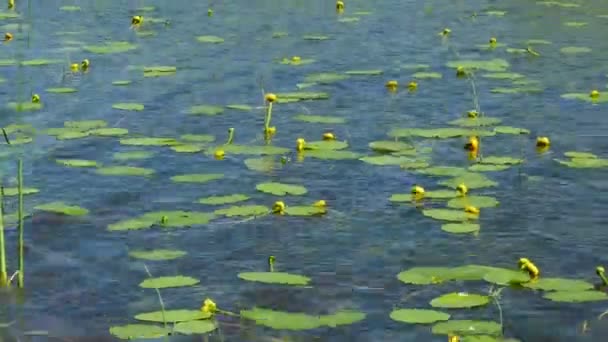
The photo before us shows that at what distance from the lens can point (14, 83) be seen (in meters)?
6.75

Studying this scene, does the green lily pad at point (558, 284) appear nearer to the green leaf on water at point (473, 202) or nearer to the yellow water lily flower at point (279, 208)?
the green leaf on water at point (473, 202)

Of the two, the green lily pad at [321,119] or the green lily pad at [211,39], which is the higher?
the green lily pad at [211,39]

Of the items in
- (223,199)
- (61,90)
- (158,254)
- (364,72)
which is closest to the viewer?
(158,254)

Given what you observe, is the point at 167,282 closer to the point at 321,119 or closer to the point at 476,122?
the point at 321,119

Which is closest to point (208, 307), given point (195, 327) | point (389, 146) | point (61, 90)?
point (195, 327)

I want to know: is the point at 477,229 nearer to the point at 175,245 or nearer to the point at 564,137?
the point at 175,245

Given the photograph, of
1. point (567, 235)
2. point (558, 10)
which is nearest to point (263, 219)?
point (567, 235)

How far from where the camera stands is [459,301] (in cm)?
362

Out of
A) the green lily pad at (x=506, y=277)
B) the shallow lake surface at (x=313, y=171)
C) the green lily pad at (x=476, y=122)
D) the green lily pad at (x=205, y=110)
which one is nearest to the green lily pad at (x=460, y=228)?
the shallow lake surface at (x=313, y=171)

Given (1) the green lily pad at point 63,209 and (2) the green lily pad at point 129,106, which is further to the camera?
(2) the green lily pad at point 129,106

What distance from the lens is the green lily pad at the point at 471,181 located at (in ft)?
15.9

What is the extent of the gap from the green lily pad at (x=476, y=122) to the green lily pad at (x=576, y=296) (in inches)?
86.3

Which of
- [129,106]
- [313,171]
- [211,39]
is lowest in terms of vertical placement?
[313,171]

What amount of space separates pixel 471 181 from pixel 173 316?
1764 mm
